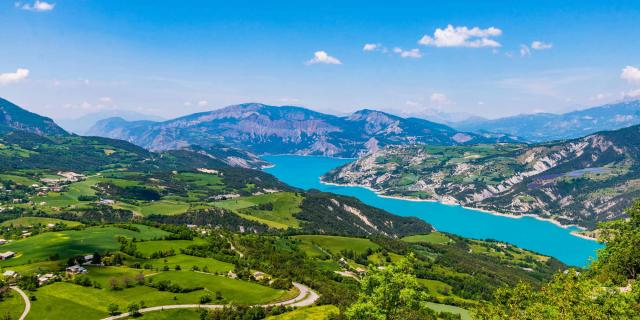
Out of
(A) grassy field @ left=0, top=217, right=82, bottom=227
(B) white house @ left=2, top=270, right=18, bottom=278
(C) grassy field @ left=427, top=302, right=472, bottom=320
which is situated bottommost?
(A) grassy field @ left=0, top=217, right=82, bottom=227

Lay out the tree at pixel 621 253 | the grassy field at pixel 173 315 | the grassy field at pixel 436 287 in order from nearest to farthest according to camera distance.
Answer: the tree at pixel 621 253, the grassy field at pixel 173 315, the grassy field at pixel 436 287

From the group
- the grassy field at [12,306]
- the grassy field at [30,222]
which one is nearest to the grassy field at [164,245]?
the grassy field at [12,306]

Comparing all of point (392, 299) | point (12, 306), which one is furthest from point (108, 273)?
point (392, 299)

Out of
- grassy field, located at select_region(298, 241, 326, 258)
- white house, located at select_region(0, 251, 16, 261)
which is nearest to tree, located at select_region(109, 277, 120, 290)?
white house, located at select_region(0, 251, 16, 261)

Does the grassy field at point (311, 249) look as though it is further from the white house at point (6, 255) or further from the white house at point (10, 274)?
the white house at point (10, 274)

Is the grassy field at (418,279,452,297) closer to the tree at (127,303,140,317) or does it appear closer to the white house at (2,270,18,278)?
the tree at (127,303,140,317)

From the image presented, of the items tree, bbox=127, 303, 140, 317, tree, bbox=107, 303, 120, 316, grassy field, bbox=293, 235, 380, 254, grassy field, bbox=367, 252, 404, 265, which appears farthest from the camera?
grassy field, bbox=293, 235, 380, 254
